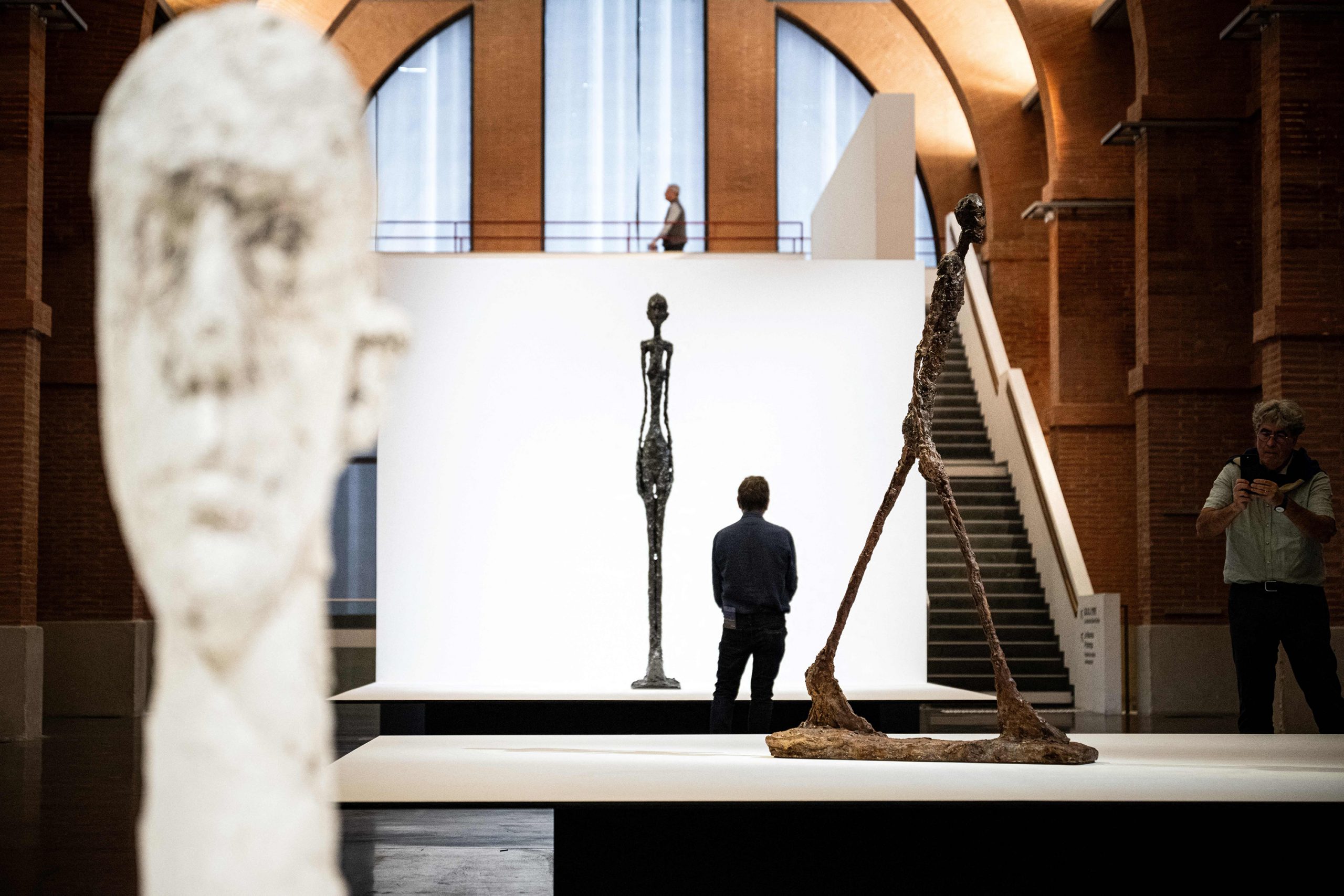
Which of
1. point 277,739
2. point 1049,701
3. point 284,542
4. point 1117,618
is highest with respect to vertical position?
point 284,542

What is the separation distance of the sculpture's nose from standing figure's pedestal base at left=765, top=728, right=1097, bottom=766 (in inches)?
133

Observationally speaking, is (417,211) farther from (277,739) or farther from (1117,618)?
(277,739)

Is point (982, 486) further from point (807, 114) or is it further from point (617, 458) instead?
point (807, 114)

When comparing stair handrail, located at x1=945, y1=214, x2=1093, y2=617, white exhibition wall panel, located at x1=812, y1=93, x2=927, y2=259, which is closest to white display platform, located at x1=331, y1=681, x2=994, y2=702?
white exhibition wall panel, located at x1=812, y1=93, x2=927, y2=259

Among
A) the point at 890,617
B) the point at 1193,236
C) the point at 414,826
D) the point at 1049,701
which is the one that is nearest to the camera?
the point at 414,826

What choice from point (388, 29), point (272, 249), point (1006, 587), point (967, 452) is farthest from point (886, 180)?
point (388, 29)

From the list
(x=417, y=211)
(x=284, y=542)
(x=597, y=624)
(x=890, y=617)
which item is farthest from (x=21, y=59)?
(x=417, y=211)

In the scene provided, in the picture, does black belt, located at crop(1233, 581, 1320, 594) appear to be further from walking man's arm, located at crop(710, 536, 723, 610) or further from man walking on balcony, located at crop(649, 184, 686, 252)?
man walking on balcony, located at crop(649, 184, 686, 252)

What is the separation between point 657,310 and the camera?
9172 mm

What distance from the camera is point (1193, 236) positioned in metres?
14.4

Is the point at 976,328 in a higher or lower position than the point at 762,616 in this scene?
higher

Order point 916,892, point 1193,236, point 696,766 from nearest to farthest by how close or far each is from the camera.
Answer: point 916,892, point 696,766, point 1193,236

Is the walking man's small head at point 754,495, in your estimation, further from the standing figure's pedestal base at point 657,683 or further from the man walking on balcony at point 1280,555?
the standing figure's pedestal base at point 657,683

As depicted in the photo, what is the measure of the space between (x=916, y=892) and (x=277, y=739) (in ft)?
8.14
